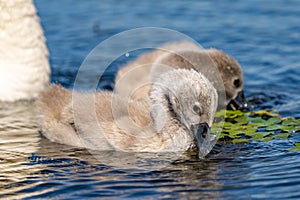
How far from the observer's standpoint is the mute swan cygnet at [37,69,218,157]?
670cm

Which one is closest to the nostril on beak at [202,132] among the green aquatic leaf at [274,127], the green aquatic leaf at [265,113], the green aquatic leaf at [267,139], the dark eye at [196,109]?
the dark eye at [196,109]

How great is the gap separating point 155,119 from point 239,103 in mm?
2020

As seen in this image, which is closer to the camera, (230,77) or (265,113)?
(265,113)

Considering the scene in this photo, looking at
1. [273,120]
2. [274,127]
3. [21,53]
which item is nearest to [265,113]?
[273,120]

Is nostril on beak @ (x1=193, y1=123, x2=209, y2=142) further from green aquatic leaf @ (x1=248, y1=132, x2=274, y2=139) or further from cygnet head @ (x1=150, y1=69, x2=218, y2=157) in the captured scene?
green aquatic leaf @ (x1=248, y1=132, x2=274, y2=139)

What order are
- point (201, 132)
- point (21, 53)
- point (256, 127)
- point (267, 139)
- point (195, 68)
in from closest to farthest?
point (201, 132) < point (267, 139) < point (256, 127) < point (195, 68) < point (21, 53)

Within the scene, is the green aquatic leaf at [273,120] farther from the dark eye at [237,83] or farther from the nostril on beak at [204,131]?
the nostril on beak at [204,131]

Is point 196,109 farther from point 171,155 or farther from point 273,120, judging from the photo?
point 273,120

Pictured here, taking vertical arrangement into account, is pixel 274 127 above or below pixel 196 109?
below

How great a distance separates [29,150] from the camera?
7.23 meters

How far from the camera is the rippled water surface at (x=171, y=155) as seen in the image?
6.20 meters

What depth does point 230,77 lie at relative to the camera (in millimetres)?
8586

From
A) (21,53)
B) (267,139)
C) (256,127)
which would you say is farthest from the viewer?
(21,53)

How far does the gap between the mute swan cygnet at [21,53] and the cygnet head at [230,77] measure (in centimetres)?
200
